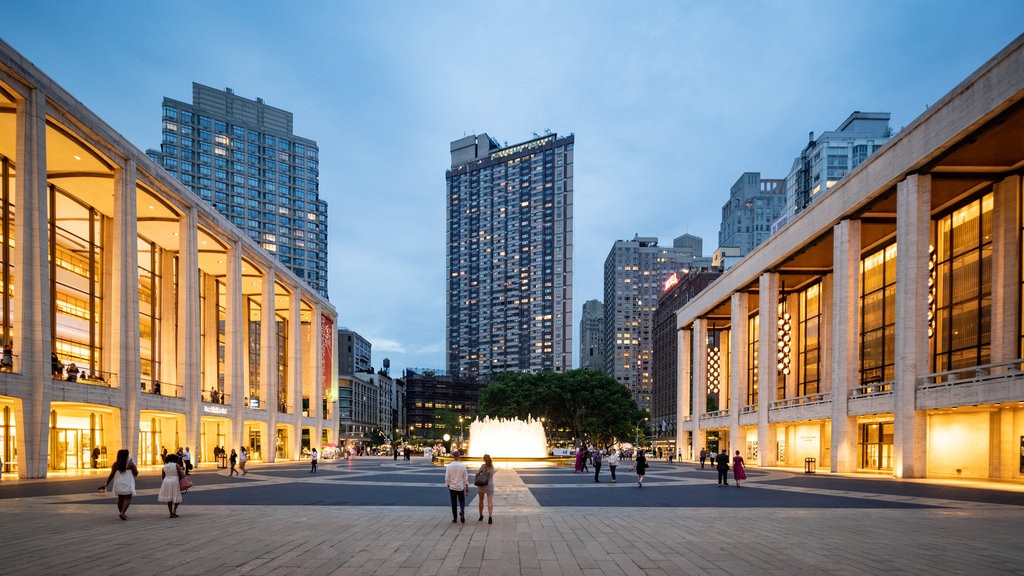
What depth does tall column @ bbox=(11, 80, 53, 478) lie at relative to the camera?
1258 inches

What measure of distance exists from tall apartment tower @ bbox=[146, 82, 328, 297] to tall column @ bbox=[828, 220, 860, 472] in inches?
5128

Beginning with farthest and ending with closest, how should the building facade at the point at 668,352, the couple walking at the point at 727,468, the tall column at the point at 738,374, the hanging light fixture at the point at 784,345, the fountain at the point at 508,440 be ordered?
the building facade at the point at 668,352, the tall column at the point at 738,374, the fountain at the point at 508,440, the hanging light fixture at the point at 784,345, the couple walking at the point at 727,468

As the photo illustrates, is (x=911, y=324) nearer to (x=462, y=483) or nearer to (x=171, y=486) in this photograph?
(x=462, y=483)

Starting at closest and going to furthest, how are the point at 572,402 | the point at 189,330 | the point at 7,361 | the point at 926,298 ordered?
the point at 7,361, the point at 926,298, the point at 189,330, the point at 572,402

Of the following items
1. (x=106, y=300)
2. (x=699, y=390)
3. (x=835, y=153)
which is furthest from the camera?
(x=835, y=153)

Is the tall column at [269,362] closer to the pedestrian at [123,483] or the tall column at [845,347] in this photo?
the tall column at [845,347]

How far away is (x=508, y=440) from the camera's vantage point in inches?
2219

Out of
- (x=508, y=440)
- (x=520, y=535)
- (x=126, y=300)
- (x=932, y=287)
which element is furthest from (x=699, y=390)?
(x=520, y=535)

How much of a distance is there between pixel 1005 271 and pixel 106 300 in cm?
5351

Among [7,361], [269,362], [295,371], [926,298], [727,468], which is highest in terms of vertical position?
[926,298]

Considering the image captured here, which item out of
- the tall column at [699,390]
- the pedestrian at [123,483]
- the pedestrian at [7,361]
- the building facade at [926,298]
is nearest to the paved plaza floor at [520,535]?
the pedestrian at [123,483]

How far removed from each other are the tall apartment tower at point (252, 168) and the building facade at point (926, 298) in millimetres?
126528

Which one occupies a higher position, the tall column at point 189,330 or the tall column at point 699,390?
the tall column at point 189,330

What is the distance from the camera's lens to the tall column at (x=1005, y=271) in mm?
35688
